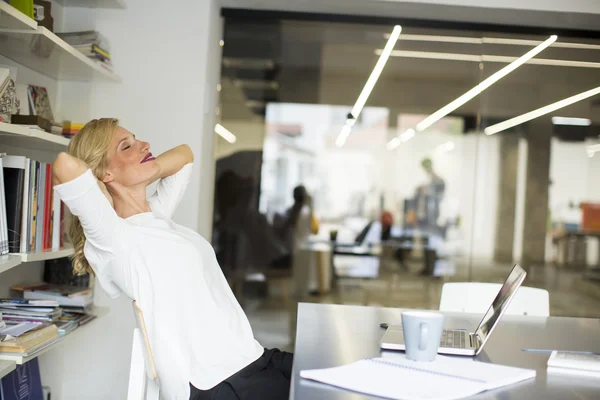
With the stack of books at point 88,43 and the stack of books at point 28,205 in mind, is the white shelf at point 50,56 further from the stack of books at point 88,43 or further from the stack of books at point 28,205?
the stack of books at point 28,205

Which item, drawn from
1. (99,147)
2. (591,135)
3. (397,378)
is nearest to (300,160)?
(591,135)

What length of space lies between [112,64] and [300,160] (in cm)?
128

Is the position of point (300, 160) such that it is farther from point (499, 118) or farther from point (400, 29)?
point (499, 118)

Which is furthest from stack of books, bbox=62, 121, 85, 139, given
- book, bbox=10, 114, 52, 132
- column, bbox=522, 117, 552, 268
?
column, bbox=522, 117, 552, 268

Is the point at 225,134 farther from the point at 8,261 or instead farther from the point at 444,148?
the point at 8,261

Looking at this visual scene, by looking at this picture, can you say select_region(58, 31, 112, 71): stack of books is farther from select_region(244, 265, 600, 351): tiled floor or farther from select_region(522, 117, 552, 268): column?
select_region(522, 117, 552, 268): column

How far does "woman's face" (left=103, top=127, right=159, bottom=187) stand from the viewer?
6.84 ft

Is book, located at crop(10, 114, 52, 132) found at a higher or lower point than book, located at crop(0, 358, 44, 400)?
higher

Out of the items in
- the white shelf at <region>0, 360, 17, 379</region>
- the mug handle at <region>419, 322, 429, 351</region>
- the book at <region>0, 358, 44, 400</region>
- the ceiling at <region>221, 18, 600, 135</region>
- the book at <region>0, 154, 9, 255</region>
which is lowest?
the book at <region>0, 358, 44, 400</region>

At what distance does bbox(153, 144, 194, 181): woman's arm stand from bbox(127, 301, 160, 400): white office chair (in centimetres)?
63

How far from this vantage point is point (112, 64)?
3.46 metres

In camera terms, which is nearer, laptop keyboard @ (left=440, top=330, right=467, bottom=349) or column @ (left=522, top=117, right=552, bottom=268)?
laptop keyboard @ (left=440, top=330, right=467, bottom=349)

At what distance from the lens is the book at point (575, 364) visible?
56.6 inches

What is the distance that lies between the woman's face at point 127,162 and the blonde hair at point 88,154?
0.07 feet
